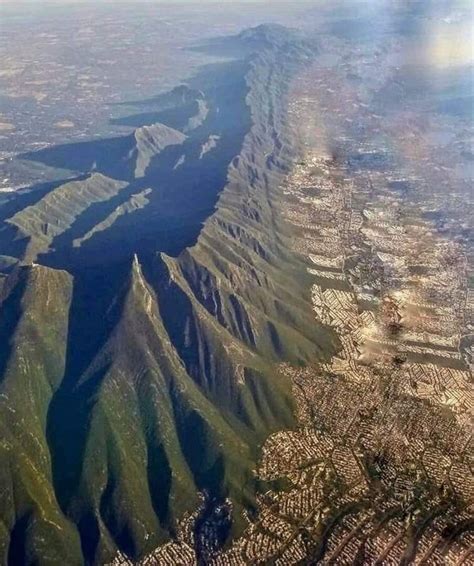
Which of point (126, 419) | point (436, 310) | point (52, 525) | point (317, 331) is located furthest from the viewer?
point (436, 310)

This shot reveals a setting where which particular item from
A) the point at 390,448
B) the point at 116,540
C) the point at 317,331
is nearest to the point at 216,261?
the point at 317,331

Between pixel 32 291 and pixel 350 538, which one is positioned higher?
pixel 32 291

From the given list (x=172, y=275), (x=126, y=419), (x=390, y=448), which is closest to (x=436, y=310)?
(x=390, y=448)

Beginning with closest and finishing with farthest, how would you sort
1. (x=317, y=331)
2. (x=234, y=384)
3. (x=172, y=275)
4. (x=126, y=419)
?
(x=126, y=419) → (x=234, y=384) → (x=172, y=275) → (x=317, y=331)

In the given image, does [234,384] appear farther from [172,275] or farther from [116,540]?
[116,540]

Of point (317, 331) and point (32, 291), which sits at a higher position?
point (32, 291)

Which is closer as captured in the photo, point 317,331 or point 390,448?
point 390,448

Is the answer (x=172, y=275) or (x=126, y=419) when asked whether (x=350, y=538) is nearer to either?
(x=126, y=419)

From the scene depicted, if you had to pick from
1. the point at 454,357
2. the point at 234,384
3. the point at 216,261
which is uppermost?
the point at 216,261

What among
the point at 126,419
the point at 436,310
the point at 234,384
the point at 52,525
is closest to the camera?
the point at 52,525
